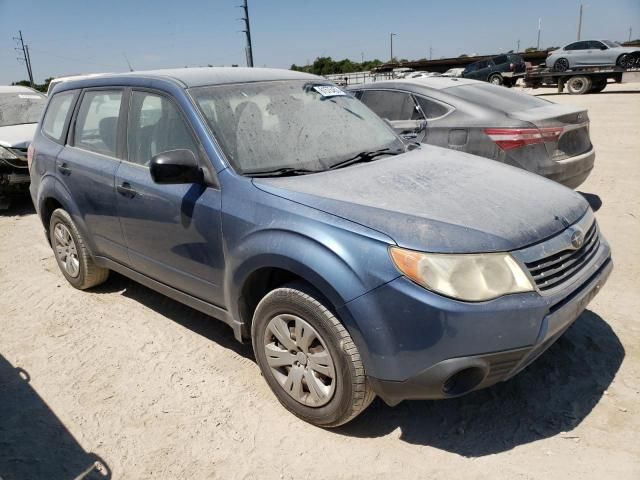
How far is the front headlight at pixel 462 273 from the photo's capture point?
215 cm

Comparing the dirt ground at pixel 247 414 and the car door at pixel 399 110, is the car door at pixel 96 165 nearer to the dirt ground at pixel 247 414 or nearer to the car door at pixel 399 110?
the dirt ground at pixel 247 414

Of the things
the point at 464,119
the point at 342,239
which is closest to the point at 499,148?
the point at 464,119

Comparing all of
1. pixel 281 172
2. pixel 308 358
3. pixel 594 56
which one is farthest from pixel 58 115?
pixel 594 56

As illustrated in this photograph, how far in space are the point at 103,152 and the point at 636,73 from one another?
2250cm

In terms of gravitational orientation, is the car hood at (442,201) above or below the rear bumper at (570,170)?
above

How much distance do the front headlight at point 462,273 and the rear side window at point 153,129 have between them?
150 centimetres

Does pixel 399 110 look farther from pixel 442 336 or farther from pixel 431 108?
pixel 442 336

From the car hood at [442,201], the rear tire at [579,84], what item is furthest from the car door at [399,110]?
the rear tire at [579,84]

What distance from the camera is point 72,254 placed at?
14.7ft

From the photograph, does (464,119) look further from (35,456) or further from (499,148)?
(35,456)

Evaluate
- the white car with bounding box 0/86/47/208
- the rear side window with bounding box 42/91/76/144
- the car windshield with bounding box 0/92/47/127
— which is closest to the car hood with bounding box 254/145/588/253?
the rear side window with bounding box 42/91/76/144

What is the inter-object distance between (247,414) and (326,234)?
3.91ft

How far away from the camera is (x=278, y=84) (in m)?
3.43

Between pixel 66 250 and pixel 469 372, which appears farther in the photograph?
pixel 66 250
